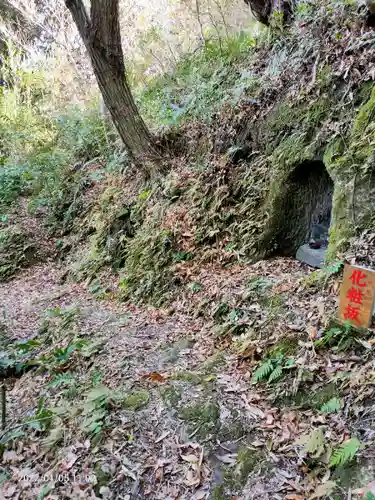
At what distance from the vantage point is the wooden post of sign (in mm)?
2471

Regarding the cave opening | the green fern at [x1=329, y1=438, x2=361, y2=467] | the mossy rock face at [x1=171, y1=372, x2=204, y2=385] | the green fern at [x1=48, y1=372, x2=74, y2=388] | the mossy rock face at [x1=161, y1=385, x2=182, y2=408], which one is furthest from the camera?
the cave opening

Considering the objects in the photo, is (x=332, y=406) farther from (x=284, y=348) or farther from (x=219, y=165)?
(x=219, y=165)

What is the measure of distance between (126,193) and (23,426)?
429 cm

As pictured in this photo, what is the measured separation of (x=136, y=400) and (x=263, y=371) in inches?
39.1

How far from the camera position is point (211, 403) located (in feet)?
8.94

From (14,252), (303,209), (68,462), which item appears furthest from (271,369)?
(14,252)

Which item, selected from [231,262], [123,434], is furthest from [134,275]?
[123,434]

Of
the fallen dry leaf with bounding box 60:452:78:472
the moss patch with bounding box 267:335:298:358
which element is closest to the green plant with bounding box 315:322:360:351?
the moss patch with bounding box 267:335:298:358

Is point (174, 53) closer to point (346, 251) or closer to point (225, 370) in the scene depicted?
point (346, 251)

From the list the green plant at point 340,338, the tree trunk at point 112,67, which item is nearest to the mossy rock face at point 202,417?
the green plant at point 340,338

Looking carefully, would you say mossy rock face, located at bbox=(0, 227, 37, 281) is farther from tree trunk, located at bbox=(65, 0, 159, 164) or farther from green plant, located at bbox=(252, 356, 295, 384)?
green plant, located at bbox=(252, 356, 295, 384)

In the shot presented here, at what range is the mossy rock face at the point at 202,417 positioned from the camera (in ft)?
8.37

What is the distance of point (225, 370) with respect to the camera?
10.2 feet

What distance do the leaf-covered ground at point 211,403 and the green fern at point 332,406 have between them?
12mm
